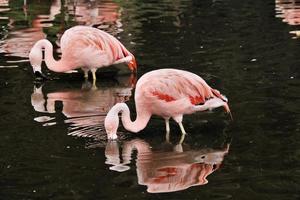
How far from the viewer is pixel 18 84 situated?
9375 millimetres

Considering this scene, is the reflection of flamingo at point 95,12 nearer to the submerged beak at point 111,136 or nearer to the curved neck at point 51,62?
the curved neck at point 51,62

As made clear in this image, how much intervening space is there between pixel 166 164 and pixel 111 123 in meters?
0.70

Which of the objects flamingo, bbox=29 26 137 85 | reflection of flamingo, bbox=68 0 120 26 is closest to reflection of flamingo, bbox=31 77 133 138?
flamingo, bbox=29 26 137 85

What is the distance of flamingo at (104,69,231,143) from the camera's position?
6910 millimetres

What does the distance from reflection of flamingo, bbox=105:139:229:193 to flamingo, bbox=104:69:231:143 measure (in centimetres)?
27

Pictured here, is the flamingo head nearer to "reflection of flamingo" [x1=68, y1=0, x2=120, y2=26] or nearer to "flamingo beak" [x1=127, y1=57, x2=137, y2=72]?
"flamingo beak" [x1=127, y1=57, x2=137, y2=72]

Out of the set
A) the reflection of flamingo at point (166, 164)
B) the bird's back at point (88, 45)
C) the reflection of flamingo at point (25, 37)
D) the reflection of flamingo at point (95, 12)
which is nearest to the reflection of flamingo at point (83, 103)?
the bird's back at point (88, 45)

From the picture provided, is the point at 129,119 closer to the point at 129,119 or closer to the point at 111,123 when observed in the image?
the point at 129,119

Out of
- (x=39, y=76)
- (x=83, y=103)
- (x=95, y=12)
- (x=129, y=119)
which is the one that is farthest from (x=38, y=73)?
(x=95, y=12)

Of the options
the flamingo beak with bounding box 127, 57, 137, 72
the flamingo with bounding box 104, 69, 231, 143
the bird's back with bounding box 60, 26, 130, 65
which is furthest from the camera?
the flamingo beak with bounding box 127, 57, 137, 72

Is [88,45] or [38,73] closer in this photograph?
[88,45]

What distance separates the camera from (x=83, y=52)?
9320mm

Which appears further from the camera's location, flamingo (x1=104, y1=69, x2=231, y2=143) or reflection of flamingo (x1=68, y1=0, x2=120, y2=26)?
reflection of flamingo (x1=68, y1=0, x2=120, y2=26)

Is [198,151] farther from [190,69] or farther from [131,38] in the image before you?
[131,38]
